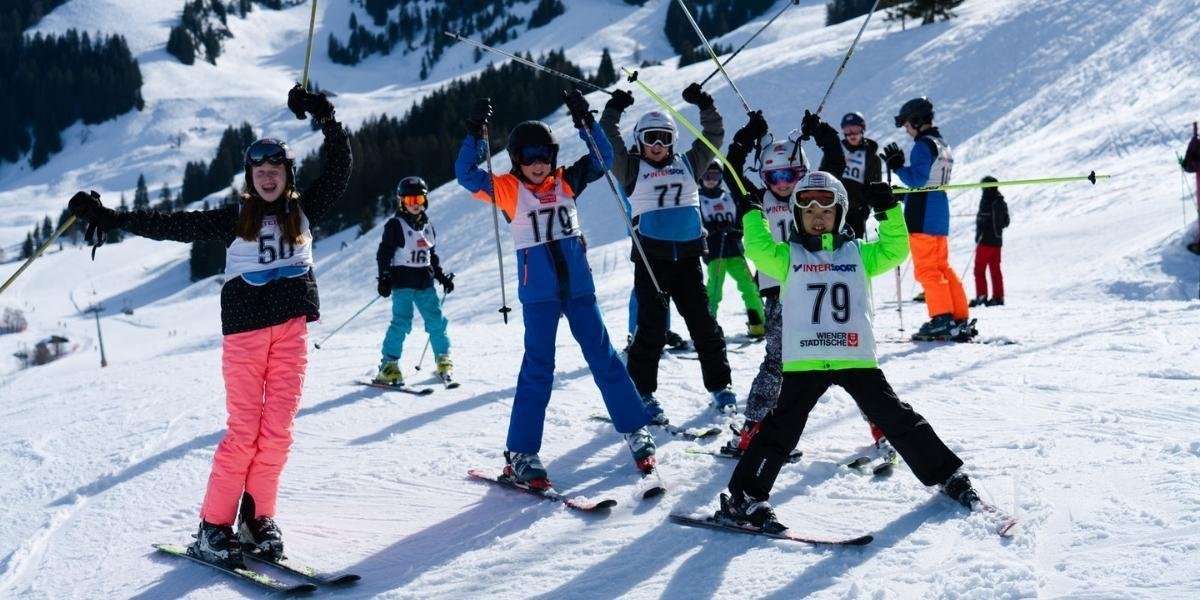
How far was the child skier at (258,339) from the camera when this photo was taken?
4102mm

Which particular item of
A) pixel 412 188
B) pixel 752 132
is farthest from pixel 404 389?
pixel 752 132

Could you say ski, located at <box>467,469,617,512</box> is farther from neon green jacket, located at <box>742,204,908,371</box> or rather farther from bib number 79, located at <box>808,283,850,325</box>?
bib number 79, located at <box>808,283,850,325</box>

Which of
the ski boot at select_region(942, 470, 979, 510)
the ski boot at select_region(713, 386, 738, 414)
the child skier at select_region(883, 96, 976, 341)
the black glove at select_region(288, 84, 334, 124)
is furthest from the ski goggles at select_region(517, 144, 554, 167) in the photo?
the child skier at select_region(883, 96, 976, 341)

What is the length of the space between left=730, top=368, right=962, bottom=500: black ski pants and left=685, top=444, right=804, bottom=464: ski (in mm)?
1016

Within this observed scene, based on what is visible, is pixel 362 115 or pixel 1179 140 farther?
pixel 362 115

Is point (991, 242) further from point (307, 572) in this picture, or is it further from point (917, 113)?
point (307, 572)

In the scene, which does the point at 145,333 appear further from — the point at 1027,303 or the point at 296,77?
the point at 296,77

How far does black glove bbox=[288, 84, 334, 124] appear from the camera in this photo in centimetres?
426

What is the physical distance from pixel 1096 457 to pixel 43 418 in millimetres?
8897

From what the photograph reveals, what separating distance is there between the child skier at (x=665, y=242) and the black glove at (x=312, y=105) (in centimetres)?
207

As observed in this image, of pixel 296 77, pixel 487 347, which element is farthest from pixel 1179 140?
pixel 296 77

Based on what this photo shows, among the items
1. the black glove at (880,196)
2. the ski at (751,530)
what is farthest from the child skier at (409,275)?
the black glove at (880,196)

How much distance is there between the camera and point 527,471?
4887 millimetres

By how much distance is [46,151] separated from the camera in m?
132
